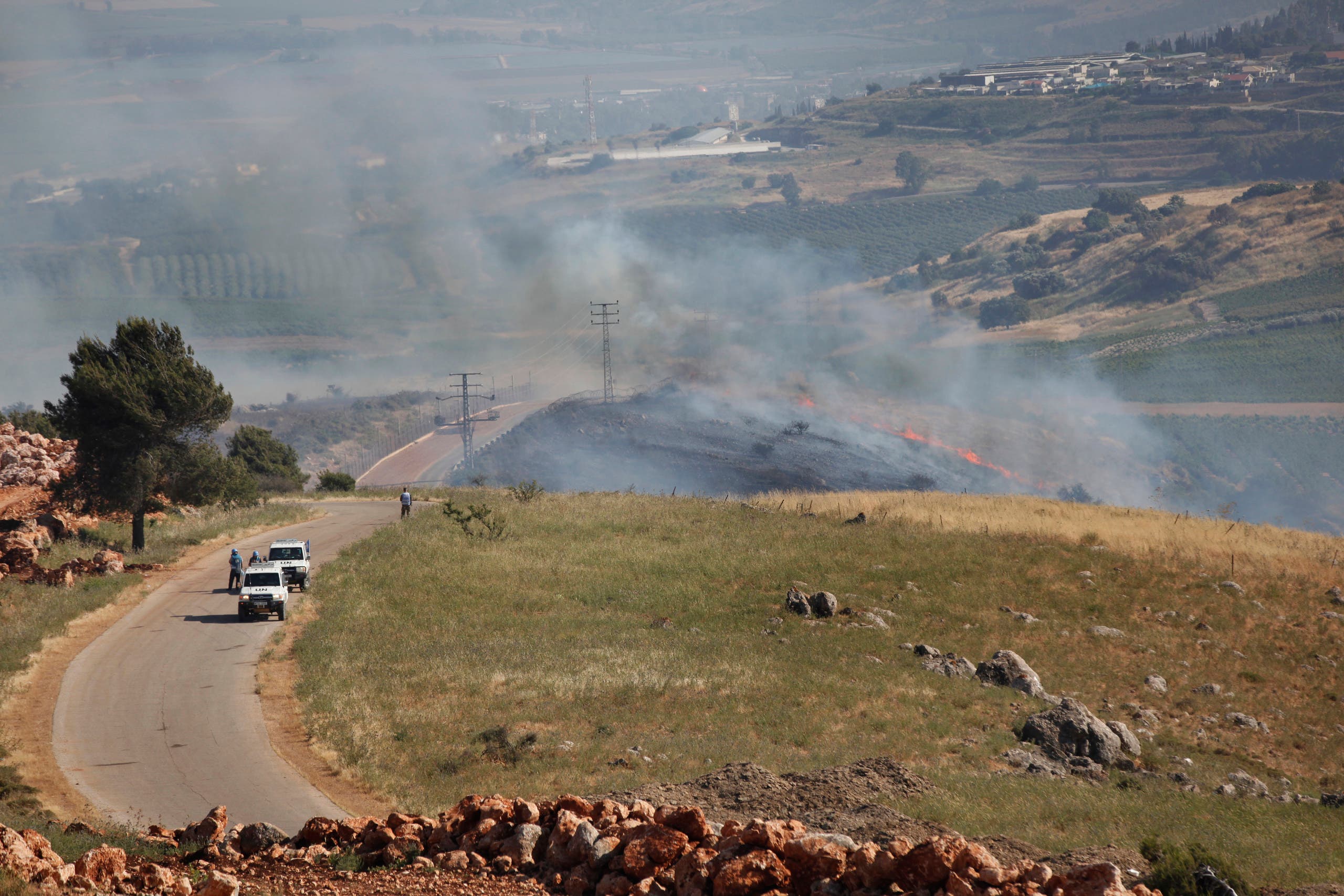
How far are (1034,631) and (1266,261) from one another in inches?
6184

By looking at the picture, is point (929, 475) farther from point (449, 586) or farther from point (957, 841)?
point (957, 841)

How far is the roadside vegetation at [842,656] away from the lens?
826 inches

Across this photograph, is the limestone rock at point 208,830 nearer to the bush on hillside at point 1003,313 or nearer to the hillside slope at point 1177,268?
the hillside slope at point 1177,268

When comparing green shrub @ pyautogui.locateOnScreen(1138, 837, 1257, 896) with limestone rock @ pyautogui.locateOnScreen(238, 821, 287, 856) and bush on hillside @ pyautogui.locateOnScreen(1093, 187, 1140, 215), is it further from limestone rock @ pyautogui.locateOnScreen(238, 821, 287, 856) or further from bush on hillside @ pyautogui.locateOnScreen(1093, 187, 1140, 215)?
bush on hillside @ pyautogui.locateOnScreen(1093, 187, 1140, 215)

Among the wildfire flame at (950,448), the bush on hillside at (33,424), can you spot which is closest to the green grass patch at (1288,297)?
the wildfire flame at (950,448)

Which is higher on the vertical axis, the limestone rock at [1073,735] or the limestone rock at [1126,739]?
the limestone rock at [1073,735]

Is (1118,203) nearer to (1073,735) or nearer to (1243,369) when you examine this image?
(1243,369)

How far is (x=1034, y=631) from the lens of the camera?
33750 millimetres

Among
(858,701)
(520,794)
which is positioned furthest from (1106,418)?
(520,794)

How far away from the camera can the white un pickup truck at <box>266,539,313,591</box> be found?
39.3 meters

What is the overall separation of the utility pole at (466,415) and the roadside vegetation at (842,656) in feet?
209

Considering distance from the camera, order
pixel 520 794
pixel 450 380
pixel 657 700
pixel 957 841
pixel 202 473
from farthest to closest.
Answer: pixel 450 380 < pixel 202 473 < pixel 657 700 < pixel 520 794 < pixel 957 841

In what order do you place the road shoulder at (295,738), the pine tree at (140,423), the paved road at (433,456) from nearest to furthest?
the road shoulder at (295,738)
the pine tree at (140,423)
the paved road at (433,456)

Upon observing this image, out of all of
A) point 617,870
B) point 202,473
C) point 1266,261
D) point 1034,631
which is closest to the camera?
point 617,870
